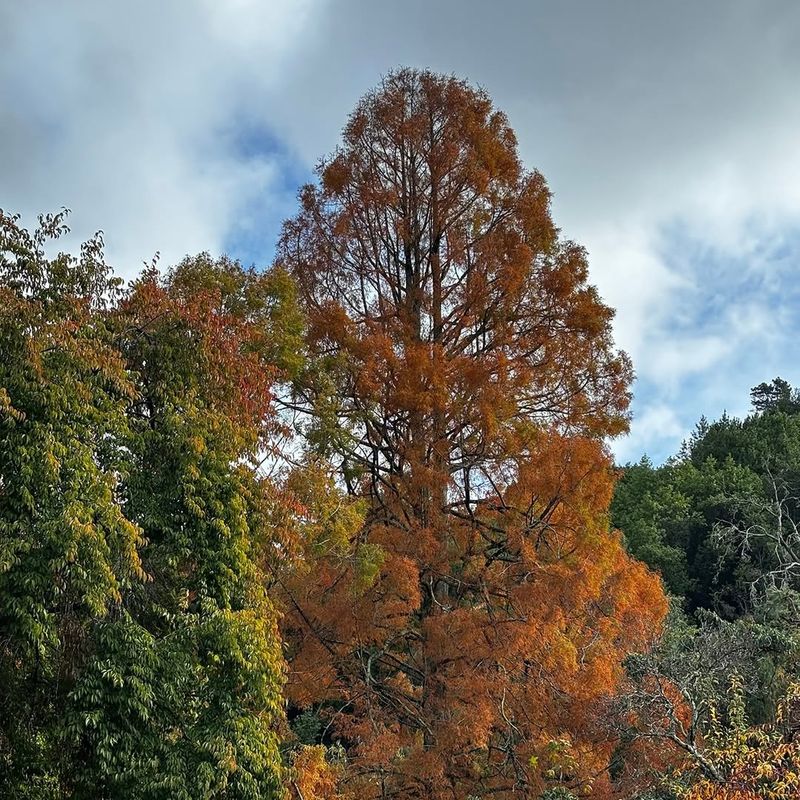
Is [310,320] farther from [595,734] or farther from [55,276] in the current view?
[595,734]

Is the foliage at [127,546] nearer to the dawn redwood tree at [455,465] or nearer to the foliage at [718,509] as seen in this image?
the dawn redwood tree at [455,465]

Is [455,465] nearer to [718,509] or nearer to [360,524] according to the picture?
[360,524]

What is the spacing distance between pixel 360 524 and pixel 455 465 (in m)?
1.93

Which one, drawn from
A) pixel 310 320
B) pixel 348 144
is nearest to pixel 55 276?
pixel 310 320

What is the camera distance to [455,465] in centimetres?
1013

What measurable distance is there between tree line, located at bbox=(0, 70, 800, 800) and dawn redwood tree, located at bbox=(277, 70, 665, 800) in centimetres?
4

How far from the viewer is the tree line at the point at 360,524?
598 centimetres

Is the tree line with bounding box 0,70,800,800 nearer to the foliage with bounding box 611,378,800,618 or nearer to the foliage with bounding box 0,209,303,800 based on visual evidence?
the foliage with bounding box 0,209,303,800

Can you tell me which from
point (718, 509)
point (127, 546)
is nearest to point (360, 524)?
point (127, 546)

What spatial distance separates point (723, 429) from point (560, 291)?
30.3m

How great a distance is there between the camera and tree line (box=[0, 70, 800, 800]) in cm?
598

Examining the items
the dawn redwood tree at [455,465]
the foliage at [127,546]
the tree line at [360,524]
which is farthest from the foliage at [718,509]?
the foliage at [127,546]

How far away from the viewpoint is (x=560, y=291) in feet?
35.4

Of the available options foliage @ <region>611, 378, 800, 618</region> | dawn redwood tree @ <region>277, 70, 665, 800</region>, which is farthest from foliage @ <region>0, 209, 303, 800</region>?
foliage @ <region>611, 378, 800, 618</region>
